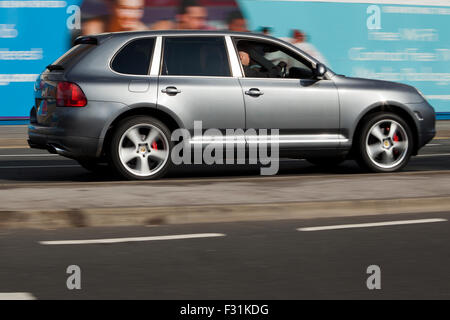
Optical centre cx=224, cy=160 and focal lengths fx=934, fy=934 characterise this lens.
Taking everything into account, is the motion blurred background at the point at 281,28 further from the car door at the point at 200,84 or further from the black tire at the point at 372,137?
the black tire at the point at 372,137

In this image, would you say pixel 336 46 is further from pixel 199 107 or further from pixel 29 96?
pixel 199 107

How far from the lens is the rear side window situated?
398 inches

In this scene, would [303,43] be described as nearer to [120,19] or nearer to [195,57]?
[120,19]

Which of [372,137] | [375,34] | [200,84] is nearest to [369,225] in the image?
[200,84]

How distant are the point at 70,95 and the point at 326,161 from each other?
3.69 metres

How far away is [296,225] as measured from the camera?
765 cm

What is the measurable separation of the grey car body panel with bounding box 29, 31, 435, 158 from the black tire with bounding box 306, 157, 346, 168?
2.05 ft

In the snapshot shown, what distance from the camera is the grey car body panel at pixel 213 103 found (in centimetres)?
985

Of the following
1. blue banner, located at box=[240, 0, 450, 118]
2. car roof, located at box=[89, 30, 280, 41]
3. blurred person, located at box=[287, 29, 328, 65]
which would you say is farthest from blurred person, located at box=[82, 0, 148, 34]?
car roof, located at box=[89, 30, 280, 41]

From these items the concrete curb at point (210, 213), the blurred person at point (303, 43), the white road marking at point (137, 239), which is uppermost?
the blurred person at point (303, 43)

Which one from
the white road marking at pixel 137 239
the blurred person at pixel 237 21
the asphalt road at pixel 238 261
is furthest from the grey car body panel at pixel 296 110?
the blurred person at pixel 237 21

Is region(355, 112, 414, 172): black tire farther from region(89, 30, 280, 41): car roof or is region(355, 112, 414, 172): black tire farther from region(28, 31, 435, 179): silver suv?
region(89, 30, 280, 41): car roof

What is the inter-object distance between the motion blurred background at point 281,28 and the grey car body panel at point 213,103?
31.0 ft

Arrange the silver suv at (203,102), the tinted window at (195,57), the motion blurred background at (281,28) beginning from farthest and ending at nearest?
the motion blurred background at (281,28)
the tinted window at (195,57)
the silver suv at (203,102)
